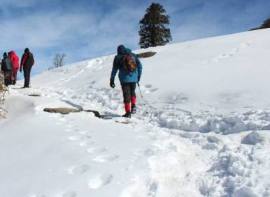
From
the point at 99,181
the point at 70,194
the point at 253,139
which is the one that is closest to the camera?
the point at 70,194

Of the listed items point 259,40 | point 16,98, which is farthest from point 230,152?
point 259,40

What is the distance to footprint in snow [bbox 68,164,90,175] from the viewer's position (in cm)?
559

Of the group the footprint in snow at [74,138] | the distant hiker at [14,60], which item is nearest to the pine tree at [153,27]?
the distant hiker at [14,60]

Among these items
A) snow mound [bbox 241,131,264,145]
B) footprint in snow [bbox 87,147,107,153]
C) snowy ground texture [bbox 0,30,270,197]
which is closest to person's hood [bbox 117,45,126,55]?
snowy ground texture [bbox 0,30,270,197]

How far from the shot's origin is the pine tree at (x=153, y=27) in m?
42.5

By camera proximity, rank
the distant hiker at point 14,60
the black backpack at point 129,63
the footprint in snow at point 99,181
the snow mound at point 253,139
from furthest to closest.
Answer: the distant hiker at point 14,60
the black backpack at point 129,63
the snow mound at point 253,139
the footprint in snow at point 99,181

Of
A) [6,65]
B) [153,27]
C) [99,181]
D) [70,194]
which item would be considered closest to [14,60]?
[6,65]

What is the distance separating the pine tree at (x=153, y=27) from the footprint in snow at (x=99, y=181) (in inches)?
1483

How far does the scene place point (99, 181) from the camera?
526cm

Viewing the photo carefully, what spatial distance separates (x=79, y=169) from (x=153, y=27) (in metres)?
38.0

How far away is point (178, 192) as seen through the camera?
17.0 feet

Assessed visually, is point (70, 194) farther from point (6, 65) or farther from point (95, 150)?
point (6, 65)

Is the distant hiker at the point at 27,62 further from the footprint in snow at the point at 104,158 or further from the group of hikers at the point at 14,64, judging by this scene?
the footprint in snow at the point at 104,158

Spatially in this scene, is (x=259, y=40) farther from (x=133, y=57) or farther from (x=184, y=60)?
(x=133, y=57)
